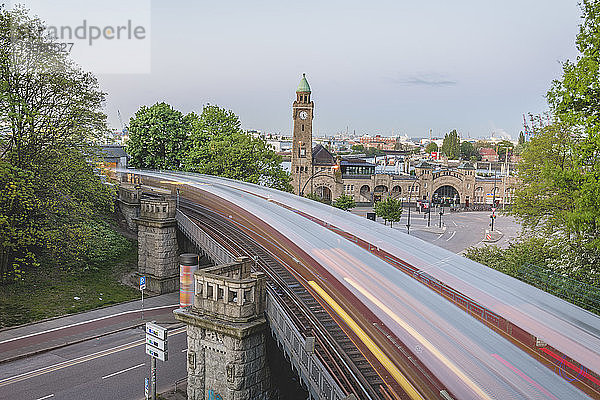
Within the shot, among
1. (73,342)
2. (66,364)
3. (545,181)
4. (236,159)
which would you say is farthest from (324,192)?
(66,364)

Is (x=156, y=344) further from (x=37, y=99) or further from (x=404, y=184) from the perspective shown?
(x=404, y=184)

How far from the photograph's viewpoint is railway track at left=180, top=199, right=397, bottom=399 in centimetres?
1289

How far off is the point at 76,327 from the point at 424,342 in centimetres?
1976

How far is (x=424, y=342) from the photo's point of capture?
1310cm

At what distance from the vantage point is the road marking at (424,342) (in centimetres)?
1096

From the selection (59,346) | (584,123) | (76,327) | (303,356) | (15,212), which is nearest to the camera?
(303,356)

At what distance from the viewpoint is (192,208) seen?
35.8m

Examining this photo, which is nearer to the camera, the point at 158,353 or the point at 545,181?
the point at 158,353

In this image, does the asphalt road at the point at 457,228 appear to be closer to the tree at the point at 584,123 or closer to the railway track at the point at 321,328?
the tree at the point at 584,123

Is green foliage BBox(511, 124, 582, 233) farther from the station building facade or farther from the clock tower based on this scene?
the station building facade

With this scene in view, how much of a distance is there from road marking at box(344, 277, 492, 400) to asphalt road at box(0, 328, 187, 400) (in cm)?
952

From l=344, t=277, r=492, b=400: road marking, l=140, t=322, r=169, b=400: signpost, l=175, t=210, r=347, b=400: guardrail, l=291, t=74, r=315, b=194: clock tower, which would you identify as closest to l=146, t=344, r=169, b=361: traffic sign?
l=140, t=322, r=169, b=400: signpost

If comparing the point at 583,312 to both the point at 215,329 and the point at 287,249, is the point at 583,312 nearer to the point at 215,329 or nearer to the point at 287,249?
the point at 215,329

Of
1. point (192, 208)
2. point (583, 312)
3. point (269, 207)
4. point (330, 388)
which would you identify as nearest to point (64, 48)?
point (192, 208)
